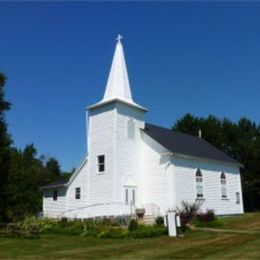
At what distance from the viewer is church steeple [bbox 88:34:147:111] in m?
36.8

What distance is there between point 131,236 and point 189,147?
18.2 meters

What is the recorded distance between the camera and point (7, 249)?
65.8 ft

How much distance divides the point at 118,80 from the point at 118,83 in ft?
1.03

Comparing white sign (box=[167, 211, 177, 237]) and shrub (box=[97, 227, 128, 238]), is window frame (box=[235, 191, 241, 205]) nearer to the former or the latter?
shrub (box=[97, 227, 128, 238])

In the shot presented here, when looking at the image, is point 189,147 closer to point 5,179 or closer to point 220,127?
point 5,179

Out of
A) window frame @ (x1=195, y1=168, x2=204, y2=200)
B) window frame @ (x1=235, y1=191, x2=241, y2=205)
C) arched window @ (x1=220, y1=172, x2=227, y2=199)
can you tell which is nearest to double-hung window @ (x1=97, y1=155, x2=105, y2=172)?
window frame @ (x1=195, y1=168, x2=204, y2=200)

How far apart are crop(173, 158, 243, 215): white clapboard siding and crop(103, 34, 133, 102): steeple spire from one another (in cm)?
708

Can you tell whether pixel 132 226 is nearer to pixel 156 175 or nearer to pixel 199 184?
pixel 156 175

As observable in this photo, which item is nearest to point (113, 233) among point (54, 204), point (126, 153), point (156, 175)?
point (126, 153)

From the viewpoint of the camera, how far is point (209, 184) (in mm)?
39906

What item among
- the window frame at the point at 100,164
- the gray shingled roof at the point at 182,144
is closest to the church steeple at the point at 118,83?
the gray shingled roof at the point at 182,144

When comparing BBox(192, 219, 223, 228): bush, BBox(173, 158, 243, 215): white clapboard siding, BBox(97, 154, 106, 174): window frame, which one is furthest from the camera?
BBox(173, 158, 243, 215): white clapboard siding

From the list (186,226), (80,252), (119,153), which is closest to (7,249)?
(80,252)

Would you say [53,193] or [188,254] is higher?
[53,193]
